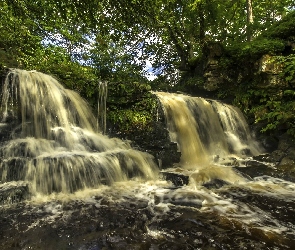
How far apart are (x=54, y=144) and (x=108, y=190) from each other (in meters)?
2.43

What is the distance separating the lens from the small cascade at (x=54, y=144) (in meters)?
5.23

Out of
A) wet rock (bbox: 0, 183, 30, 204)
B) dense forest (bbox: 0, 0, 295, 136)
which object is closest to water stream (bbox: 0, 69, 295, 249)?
wet rock (bbox: 0, 183, 30, 204)

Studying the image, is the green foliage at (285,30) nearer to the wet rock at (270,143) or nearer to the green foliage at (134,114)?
the wet rock at (270,143)

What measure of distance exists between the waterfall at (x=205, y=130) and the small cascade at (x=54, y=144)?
240 cm

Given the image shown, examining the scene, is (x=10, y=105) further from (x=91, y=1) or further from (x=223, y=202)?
(x=223, y=202)

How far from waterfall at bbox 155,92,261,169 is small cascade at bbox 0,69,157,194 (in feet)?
7.87

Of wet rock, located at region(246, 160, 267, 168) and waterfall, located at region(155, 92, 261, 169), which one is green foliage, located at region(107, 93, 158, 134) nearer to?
waterfall, located at region(155, 92, 261, 169)

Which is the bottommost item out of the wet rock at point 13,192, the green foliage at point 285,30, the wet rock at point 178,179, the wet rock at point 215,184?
the wet rock at point 215,184

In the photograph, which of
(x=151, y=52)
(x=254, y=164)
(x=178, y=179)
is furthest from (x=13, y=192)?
(x=151, y=52)

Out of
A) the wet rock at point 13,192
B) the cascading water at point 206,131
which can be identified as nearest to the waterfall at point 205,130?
the cascading water at point 206,131

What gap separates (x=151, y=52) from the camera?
62.3ft

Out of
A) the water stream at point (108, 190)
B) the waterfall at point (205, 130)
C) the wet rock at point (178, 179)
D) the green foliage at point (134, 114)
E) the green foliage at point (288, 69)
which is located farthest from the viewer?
the green foliage at point (288, 69)

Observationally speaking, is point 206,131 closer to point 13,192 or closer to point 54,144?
point 54,144

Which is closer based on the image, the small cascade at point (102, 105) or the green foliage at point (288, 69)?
the small cascade at point (102, 105)
